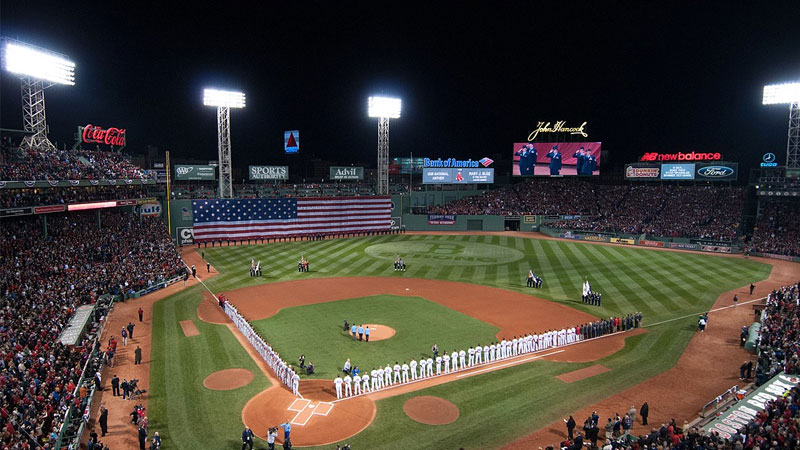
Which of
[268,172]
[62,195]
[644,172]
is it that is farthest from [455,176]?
[62,195]

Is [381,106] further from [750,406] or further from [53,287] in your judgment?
[750,406]

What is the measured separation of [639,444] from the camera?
14562 millimetres

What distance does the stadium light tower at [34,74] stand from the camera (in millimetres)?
36281

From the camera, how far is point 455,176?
252 ft

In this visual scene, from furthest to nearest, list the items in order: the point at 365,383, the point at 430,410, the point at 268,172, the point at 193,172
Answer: the point at 268,172 → the point at 193,172 → the point at 365,383 → the point at 430,410

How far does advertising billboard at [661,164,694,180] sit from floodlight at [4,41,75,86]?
71639 millimetres

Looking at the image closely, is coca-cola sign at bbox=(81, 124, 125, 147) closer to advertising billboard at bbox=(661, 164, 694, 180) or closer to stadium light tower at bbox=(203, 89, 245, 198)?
stadium light tower at bbox=(203, 89, 245, 198)

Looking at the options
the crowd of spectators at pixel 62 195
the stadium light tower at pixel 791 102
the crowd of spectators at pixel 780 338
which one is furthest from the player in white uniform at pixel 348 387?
the stadium light tower at pixel 791 102

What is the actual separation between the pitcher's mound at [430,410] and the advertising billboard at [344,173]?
52422 mm

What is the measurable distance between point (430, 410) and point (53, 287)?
24950 millimetres

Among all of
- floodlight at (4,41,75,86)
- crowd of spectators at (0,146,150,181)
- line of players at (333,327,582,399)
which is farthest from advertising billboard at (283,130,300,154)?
line of players at (333,327,582,399)

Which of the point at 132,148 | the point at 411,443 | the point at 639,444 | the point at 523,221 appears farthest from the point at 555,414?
the point at 132,148

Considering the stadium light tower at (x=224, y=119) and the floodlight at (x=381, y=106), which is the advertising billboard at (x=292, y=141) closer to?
the stadium light tower at (x=224, y=119)

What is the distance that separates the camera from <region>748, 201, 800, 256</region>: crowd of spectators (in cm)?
5032
